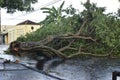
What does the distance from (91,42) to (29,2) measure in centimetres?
1333

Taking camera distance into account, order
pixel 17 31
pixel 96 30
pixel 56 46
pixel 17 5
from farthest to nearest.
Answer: pixel 17 31 < pixel 56 46 < pixel 96 30 < pixel 17 5

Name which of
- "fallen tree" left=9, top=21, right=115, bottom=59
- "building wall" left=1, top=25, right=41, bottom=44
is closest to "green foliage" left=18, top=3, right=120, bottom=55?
"fallen tree" left=9, top=21, right=115, bottom=59

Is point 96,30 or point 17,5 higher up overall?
point 17,5

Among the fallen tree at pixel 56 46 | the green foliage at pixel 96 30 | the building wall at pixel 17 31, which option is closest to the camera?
the fallen tree at pixel 56 46

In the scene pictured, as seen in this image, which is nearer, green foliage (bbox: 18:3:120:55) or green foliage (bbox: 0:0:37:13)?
green foliage (bbox: 0:0:37:13)

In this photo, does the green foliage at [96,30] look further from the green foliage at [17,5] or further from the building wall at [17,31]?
the building wall at [17,31]

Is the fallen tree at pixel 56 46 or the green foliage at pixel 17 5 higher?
the green foliage at pixel 17 5

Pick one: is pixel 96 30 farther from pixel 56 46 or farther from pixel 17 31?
pixel 17 31

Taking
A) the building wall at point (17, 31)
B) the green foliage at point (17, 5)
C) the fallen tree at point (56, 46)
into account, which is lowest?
the fallen tree at point (56, 46)

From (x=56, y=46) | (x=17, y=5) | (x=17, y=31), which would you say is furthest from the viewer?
(x=17, y=31)

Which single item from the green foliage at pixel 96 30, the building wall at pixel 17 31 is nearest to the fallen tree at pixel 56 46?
the green foliage at pixel 96 30

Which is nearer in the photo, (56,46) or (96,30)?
(96,30)

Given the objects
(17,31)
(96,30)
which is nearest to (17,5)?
(96,30)

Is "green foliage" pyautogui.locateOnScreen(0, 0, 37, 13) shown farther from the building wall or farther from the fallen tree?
the building wall
